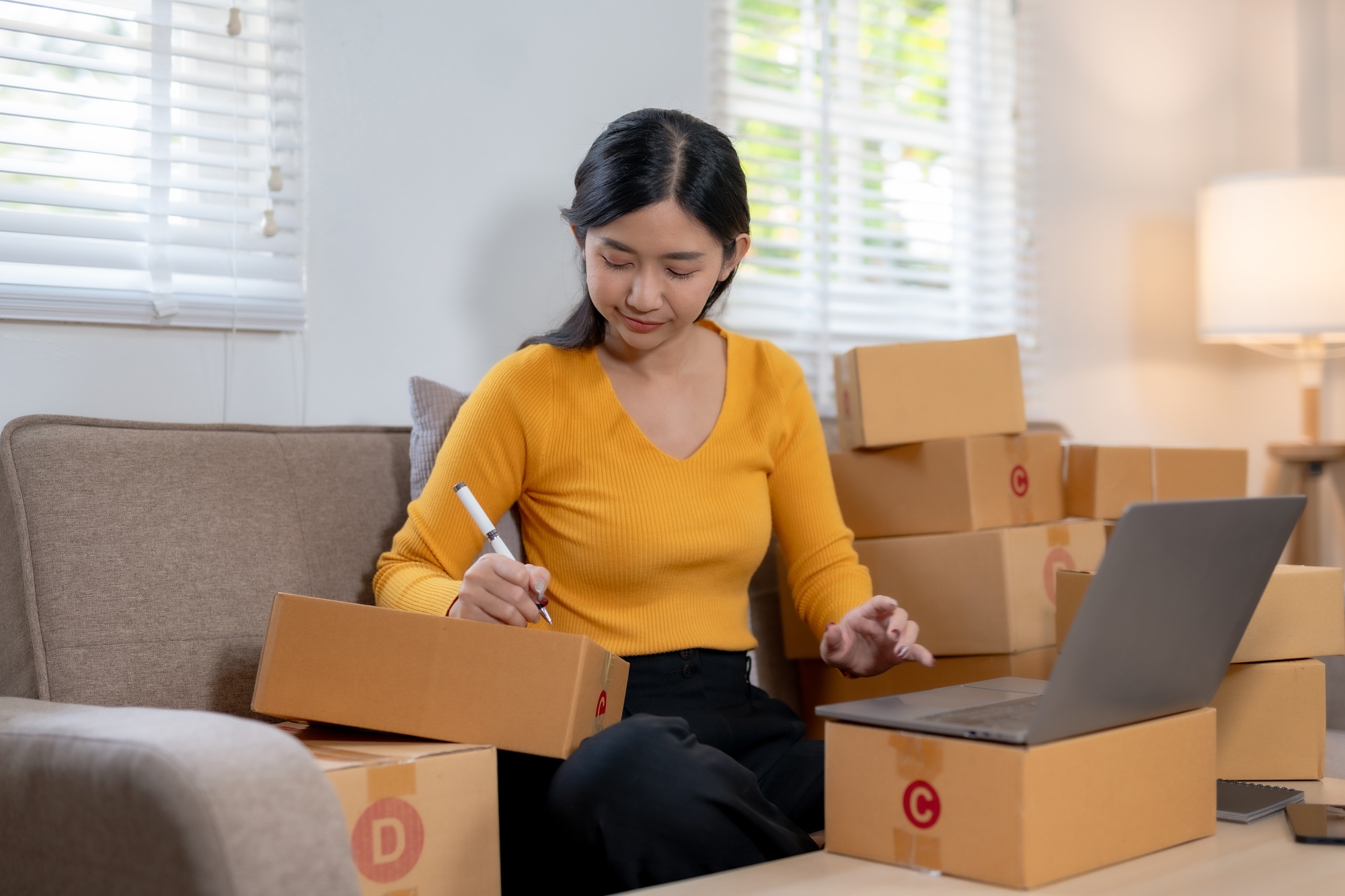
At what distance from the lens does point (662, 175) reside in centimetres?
138

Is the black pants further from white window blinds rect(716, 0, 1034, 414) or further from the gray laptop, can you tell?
white window blinds rect(716, 0, 1034, 414)

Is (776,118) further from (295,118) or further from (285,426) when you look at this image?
(285,426)

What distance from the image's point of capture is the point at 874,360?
170 centimetres

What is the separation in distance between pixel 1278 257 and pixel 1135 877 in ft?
6.32

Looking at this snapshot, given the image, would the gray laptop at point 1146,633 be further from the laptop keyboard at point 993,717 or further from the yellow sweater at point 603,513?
the yellow sweater at point 603,513

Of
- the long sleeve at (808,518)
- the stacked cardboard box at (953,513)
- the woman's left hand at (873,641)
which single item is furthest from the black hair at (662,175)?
the woman's left hand at (873,641)

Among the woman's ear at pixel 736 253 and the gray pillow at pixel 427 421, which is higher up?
the woman's ear at pixel 736 253

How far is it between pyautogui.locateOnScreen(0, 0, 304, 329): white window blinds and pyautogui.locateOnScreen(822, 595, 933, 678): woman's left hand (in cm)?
83

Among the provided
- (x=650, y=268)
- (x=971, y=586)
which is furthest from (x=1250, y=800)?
(x=650, y=268)

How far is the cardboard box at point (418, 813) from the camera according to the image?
990mm

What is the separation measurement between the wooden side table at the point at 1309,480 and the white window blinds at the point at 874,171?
0.61 m

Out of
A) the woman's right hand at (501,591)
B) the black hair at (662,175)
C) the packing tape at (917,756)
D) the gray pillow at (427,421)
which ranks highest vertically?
the black hair at (662,175)

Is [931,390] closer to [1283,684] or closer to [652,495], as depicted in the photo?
[652,495]

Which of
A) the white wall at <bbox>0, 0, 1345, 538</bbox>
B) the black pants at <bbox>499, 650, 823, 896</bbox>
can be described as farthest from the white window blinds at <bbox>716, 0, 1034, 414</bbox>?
the black pants at <bbox>499, 650, 823, 896</bbox>
